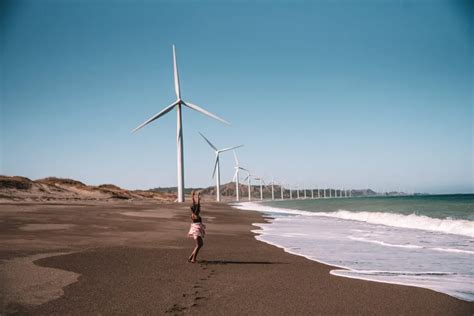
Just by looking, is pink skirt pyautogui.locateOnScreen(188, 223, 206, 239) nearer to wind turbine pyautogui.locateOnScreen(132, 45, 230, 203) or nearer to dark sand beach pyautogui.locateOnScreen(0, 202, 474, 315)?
dark sand beach pyautogui.locateOnScreen(0, 202, 474, 315)

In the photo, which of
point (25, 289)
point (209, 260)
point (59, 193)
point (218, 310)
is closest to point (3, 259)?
point (25, 289)

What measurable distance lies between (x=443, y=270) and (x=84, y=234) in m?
12.7

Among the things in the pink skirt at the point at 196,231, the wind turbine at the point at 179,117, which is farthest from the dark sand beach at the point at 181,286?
the wind turbine at the point at 179,117

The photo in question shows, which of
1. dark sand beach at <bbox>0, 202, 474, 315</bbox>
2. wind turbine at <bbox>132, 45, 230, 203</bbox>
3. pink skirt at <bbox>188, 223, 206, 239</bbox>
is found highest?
wind turbine at <bbox>132, 45, 230, 203</bbox>

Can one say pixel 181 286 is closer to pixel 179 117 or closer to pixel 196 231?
pixel 196 231

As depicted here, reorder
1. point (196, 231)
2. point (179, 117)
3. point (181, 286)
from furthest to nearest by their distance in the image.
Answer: point (179, 117) → point (196, 231) → point (181, 286)

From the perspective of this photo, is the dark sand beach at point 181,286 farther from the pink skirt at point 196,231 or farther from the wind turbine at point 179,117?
the wind turbine at point 179,117

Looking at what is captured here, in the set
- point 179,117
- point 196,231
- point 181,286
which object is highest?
point 179,117

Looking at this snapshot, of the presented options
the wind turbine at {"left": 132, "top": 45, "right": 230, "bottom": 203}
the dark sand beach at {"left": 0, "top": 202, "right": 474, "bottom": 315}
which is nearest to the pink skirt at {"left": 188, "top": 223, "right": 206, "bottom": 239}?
the dark sand beach at {"left": 0, "top": 202, "right": 474, "bottom": 315}

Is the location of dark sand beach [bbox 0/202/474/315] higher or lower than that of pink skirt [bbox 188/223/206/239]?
lower

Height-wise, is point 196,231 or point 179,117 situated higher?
point 179,117

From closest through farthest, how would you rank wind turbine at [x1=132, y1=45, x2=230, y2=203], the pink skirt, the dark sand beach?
the dark sand beach, the pink skirt, wind turbine at [x1=132, y1=45, x2=230, y2=203]

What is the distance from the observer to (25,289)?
6371 mm

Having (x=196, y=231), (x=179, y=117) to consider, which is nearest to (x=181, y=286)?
(x=196, y=231)
